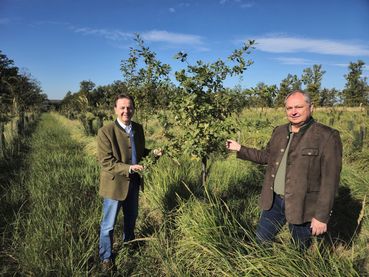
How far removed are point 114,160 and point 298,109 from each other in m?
2.12

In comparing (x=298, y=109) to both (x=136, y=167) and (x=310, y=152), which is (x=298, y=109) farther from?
(x=136, y=167)

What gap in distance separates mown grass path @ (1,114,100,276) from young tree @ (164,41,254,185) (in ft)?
5.42

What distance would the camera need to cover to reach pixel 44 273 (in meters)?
3.41

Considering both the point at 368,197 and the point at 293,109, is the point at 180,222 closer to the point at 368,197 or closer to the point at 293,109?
the point at 293,109

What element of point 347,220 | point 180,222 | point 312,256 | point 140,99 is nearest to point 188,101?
point 180,222

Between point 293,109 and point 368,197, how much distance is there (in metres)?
3.74

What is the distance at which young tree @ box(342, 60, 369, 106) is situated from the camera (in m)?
28.7

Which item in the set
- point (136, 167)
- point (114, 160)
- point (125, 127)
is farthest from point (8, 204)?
point (136, 167)

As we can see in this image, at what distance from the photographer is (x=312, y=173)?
309 cm

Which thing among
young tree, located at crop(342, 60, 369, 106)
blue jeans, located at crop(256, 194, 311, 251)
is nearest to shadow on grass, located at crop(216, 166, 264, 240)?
blue jeans, located at crop(256, 194, 311, 251)

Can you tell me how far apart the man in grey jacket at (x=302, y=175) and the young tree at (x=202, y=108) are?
2.74 ft

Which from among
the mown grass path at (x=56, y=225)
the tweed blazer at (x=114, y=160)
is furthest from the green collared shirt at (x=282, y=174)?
the mown grass path at (x=56, y=225)

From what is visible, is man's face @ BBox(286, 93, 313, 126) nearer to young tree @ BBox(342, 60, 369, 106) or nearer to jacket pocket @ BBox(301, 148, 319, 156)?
jacket pocket @ BBox(301, 148, 319, 156)

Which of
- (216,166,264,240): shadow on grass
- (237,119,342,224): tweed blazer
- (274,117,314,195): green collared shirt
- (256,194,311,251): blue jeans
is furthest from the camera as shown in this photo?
(216,166,264,240): shadow on grass
